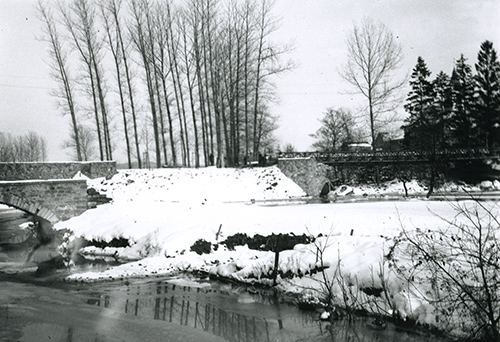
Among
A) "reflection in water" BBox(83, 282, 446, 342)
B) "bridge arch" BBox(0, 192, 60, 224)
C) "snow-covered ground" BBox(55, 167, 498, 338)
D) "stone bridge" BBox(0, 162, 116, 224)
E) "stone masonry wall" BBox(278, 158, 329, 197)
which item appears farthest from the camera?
"stone masonry wall" BBox(278, 158, 329, 197)

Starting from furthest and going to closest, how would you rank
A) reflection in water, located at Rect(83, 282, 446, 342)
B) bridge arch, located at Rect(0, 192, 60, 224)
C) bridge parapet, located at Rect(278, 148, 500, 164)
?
bridge parapet, located at Rect(278, 148, 500, 164), bridge arch, located at Rect(0, 192, 60, 224), reflection in water, located at Rect(83, 282, 446, 342)

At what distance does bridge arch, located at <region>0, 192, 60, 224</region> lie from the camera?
20.6 meters

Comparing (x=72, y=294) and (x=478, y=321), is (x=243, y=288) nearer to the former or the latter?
(x=72, y=294)

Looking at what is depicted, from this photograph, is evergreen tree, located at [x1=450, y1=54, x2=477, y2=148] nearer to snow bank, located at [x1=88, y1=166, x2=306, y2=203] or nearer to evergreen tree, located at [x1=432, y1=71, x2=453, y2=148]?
evergreen tree, located at [x1=432, y1=71, x2=453, y2=148]

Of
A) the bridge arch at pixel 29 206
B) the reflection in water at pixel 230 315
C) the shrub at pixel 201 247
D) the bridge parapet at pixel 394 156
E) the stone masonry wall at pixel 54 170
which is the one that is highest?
the stone masonry wall at pixel 54 170

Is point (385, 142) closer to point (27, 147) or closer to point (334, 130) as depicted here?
point (334, 130)

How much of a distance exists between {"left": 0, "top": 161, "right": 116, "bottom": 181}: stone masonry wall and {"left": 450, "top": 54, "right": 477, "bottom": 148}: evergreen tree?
28985 millimetres

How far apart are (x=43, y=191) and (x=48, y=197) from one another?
37 centimetres

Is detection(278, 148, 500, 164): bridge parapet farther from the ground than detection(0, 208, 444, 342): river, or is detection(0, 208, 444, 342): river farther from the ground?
detection(278, 148, 500, 164): bridge parapet

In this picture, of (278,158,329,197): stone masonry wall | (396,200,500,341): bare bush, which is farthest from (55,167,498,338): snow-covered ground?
(278,158,329,197): stone masonry wall

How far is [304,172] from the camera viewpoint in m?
29.2

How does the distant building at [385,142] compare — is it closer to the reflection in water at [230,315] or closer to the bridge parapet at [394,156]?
the bridge parapet at [394,156]

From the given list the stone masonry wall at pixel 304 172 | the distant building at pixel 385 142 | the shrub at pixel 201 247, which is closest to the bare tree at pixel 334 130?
the distant building at pixel 385 142

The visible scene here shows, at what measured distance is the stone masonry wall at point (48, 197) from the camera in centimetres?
2072
